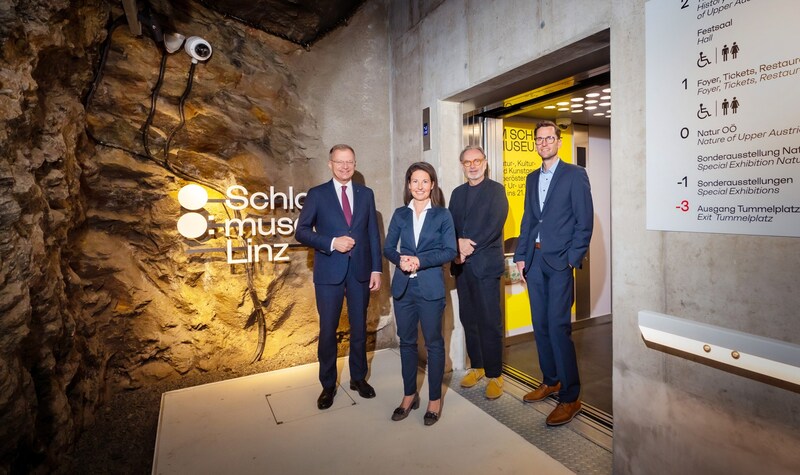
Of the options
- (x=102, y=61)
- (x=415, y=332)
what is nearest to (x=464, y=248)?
(x=415, y=332)

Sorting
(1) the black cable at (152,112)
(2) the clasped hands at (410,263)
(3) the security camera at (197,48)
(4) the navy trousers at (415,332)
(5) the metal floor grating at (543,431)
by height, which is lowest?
(5) the metal floor grating at (543,431)

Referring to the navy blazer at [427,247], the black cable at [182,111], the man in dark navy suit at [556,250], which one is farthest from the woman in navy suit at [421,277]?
the black cable at [182,111]

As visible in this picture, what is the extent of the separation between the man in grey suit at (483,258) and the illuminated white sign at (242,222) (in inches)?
64.3

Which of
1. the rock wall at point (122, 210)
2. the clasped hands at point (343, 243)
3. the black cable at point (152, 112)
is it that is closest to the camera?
the rock wall at point (122, 210)

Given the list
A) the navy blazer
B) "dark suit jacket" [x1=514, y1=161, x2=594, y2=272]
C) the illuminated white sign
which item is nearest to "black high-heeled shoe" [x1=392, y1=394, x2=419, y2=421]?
the navy blazer

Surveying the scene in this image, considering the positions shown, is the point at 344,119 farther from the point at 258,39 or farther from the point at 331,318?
the point at 331,318

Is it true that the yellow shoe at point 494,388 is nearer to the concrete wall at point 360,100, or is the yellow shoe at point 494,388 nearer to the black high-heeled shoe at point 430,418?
the black high-heeled shoe at point 430,418

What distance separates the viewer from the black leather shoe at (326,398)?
10.5 ft

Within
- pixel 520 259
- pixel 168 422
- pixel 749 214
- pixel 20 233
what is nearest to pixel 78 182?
pixel 20 233

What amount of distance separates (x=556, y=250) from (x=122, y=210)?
3.43m

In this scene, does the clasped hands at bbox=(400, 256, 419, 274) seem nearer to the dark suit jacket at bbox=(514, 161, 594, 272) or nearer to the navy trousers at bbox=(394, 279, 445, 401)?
the navy trousers at bbox=(394, 279, 445, 401)

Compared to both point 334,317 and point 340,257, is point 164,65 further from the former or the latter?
point 334,317

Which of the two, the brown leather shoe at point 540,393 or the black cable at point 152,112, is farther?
the black cable at point 152,112

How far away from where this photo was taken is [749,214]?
1.79m
